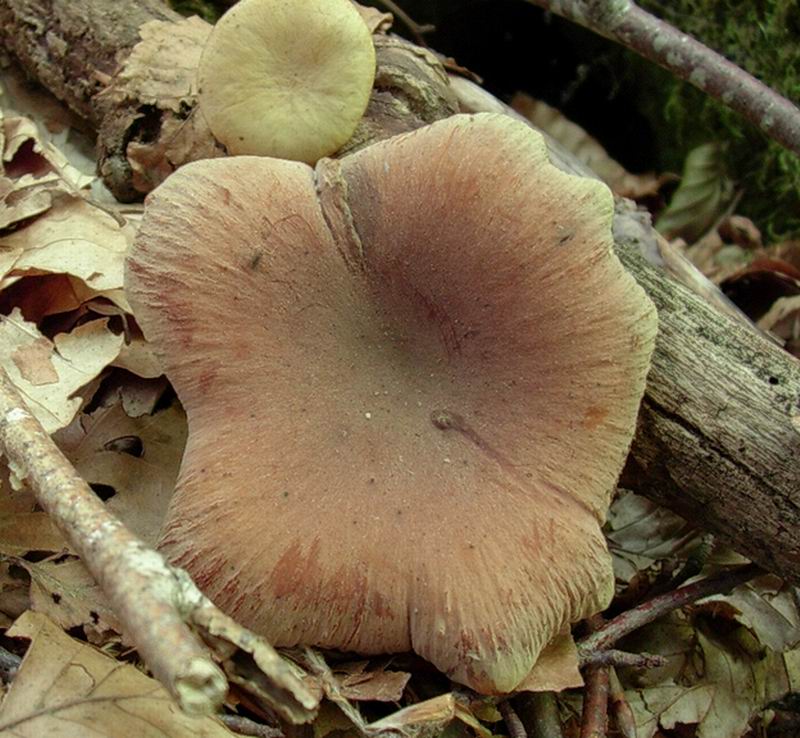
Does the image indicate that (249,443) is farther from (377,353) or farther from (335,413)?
(377,353)

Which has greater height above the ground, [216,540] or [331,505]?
[331,505]

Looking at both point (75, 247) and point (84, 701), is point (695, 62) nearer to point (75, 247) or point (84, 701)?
point (75, 247)

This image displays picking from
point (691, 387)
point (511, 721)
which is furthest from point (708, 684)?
point (691, 387)

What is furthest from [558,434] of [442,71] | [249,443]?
[442,71]

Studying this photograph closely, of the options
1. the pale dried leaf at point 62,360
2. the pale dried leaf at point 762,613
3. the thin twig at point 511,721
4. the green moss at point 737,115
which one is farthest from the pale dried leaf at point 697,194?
the pale dried leaf at point 62,360

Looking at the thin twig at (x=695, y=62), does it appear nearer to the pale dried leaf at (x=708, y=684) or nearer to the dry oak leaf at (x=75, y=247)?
the pale dried leaf at (x=708, y=684)
